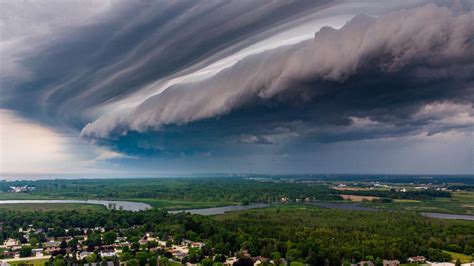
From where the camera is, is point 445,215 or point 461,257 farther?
point 445,215

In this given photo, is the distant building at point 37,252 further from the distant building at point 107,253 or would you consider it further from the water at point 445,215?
the water at point 445,215

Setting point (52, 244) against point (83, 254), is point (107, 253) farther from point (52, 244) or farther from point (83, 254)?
point (52, 244)

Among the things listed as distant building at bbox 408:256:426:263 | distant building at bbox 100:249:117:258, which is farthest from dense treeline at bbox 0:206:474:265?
distant building at bbox 100:249:117:258

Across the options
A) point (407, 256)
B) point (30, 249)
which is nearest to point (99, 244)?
point (30, 249)

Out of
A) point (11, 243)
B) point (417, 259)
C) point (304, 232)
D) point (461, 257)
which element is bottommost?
point (461, 257)

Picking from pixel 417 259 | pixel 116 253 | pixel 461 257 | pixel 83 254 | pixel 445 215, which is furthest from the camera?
pixel 445 215

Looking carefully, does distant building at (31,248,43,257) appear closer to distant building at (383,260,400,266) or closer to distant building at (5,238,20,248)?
distant building at (5,238,20,248)

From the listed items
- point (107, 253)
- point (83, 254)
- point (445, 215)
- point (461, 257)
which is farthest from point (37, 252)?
point (445, 215)

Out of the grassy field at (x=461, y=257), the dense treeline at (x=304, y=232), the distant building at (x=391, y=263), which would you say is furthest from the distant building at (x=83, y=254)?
the grassy field at (x=461, y=257)

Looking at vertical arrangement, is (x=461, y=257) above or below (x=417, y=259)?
below
